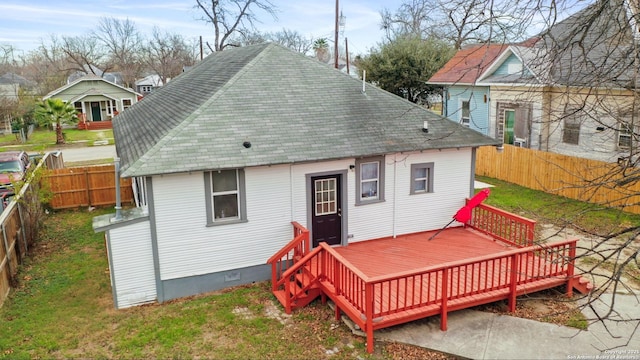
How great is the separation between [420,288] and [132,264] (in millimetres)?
5935

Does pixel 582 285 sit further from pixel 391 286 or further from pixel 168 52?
pixel 168 52

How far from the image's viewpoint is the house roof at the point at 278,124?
1033 cm

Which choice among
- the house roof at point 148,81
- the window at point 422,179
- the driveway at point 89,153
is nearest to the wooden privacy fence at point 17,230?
the window at point 422,179

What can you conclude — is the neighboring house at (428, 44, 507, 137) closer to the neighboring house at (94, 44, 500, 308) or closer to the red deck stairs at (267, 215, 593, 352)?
the neighboring house at (94, 44, 500, 308)

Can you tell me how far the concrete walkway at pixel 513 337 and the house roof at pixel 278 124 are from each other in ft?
13.0

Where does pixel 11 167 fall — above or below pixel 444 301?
above

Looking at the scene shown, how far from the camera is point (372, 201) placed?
11.9m

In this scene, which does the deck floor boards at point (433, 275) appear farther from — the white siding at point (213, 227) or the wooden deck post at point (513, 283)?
the white siding at point (213, 227)

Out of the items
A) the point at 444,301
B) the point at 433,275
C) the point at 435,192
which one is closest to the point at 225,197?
the point at 433,275

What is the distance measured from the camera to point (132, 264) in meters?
10.1

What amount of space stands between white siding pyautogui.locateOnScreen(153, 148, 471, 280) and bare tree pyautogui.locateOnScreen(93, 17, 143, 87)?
6389 centimetres

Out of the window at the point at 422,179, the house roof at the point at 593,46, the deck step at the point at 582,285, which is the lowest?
the deck step at the point at 582,285

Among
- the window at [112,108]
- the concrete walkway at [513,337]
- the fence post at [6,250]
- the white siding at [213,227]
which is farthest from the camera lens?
the window at [112,108]

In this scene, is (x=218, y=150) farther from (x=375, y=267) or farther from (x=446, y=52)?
(x=446, y=52)
